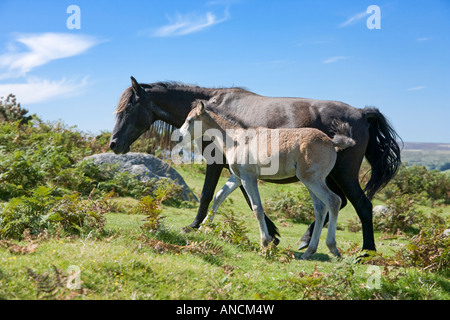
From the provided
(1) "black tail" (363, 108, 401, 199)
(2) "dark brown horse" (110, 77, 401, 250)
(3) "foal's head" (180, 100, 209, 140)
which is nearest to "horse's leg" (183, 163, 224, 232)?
(2) "dark brown horse" (110, 77, 401, 250)

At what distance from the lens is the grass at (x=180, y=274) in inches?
220

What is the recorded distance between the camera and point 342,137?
7691mm

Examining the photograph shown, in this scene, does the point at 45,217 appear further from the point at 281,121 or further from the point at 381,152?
the point at 381,152

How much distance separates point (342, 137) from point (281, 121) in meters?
1.40

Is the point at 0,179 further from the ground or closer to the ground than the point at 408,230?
further from the ground

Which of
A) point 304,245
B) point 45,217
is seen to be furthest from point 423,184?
point 45,217

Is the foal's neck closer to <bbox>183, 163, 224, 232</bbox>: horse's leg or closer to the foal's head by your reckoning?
the foal's head

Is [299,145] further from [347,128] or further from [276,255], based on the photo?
[276,255]

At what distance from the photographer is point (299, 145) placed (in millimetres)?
7484

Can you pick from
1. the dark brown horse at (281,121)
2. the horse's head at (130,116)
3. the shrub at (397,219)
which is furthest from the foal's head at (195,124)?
the shrub at (397,219)

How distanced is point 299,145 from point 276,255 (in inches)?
76.0

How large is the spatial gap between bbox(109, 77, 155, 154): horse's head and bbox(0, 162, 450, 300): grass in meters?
2.32
